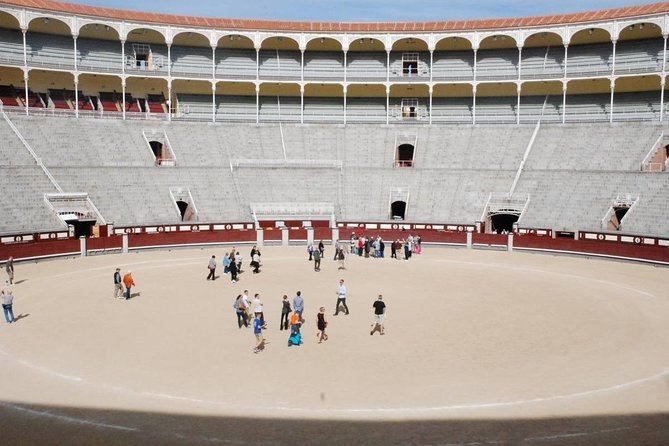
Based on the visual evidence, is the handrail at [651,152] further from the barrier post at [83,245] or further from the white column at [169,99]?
the white column at [169,99]

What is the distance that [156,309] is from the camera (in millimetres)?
20750

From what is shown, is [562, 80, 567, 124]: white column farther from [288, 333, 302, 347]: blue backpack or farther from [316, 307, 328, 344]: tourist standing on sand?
[288, 333, 302, 347]: blue backpack

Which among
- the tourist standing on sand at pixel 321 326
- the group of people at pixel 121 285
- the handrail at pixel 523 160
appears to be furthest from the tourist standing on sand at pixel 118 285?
the handrail at pixel 523 160

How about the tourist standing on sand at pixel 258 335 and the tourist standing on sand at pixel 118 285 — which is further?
the tourist standing on sand at pixel 118 285

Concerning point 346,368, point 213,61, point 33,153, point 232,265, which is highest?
point 213,61

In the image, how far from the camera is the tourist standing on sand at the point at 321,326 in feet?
54.1

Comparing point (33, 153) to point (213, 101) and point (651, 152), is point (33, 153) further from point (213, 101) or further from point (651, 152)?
point (651, 152)

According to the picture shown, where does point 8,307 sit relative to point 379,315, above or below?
below

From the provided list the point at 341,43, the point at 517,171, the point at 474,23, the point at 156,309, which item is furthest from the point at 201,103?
the point at 156,309

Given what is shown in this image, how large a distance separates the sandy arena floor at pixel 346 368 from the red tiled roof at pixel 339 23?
30494mm

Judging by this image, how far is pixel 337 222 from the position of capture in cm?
4284

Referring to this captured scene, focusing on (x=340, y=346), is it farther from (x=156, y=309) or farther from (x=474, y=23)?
(x=474, y=23)

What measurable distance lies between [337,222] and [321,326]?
2638 cm

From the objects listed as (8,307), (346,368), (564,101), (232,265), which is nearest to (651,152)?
(564,101)
